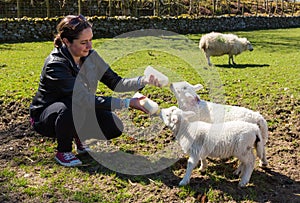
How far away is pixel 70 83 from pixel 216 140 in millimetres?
1459

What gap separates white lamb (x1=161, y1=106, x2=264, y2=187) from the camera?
3.52 metres

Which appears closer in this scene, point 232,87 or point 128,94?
point 128,94

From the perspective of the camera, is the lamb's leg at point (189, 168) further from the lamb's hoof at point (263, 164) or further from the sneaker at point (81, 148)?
the sneaker at point (81, 148)

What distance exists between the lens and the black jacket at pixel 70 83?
3691 millimetres

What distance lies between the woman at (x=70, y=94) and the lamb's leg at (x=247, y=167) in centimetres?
100

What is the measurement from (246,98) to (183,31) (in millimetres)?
15686

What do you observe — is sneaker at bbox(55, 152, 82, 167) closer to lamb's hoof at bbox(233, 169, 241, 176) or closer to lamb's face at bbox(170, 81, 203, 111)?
lamb's face at bbox(170, 81, 203, 111)

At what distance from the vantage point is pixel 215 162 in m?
4.17

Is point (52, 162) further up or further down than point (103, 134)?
further down

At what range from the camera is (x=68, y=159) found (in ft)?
13.5

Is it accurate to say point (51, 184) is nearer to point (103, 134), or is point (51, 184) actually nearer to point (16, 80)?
point (103, 134)

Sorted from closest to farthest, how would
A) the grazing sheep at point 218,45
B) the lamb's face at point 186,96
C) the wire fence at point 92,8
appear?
the lamb's face at point 186,96 < the grazing sheep at point 218,45 < the wire fence at point 92,8

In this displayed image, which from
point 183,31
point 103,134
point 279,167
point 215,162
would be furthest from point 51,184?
point 183,31

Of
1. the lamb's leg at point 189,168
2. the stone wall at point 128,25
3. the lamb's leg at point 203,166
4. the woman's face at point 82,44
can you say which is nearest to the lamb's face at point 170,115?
the lamb's leg at point 189,168
